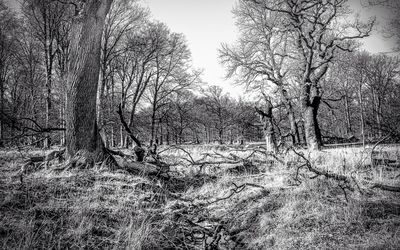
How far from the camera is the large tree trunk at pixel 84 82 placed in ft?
12.2

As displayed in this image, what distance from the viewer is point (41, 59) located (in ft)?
51.5

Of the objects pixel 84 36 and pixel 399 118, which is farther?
pixel 84 36

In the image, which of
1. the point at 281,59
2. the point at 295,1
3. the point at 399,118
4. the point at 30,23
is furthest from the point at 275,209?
the point at 30,23

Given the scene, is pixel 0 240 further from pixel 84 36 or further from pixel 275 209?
pixel 84 36

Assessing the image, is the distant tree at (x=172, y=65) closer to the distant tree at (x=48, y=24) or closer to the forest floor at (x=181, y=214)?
the distant tree at (x=48, y=24)

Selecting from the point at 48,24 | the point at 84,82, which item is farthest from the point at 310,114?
the point at 48,24

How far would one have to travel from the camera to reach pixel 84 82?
3834 mm

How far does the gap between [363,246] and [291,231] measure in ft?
2.14

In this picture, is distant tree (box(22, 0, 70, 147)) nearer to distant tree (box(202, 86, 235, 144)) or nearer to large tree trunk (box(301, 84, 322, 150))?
large tree trunk (box(301, 84, 322, 150))

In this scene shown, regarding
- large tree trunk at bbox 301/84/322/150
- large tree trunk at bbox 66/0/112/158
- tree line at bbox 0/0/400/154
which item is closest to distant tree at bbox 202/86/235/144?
tree line at bbox 0/0/400/154

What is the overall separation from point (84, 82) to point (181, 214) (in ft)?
10.0

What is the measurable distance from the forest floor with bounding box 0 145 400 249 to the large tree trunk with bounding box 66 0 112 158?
1.92ft

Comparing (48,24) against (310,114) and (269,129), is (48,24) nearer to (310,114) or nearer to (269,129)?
(269,129)

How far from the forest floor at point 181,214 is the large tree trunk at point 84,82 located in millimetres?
586
